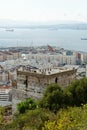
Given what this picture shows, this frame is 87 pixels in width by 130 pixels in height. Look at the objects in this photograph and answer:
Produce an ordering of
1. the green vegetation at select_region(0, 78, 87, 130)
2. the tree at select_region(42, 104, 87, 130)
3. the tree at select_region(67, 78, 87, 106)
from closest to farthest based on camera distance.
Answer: the tree at select_region(42, 104, 87, 130) → the green vegetation at select_region(0, 78, 87, 130) → the tree at select_region(67, 78, 87, 106)

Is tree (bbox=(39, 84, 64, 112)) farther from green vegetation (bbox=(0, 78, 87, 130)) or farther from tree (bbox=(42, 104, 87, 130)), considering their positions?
tree (bbox=(42, 104, 87, 130))

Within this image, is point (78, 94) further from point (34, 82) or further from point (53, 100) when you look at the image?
point (34, 82)

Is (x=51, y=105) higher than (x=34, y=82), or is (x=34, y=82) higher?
(x=34, y=82)

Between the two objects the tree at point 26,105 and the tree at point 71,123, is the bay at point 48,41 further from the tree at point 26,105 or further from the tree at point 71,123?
the tree at point 71,123

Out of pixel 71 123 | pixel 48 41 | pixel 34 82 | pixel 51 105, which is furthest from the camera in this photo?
pixel 48 41

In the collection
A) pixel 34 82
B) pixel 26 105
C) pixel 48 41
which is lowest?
pixel 48 41

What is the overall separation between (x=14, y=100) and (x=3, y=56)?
167 ft

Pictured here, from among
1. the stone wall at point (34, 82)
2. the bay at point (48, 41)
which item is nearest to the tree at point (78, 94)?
the stone wall at point (34, 82)

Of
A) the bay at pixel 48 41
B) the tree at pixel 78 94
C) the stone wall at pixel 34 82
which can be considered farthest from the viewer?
the bay at pixel 48 41

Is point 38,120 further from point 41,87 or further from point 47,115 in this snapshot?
point 41,87

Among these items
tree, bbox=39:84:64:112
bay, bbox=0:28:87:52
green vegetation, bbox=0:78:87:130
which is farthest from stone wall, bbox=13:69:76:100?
bay, bbox=0:28:87:52

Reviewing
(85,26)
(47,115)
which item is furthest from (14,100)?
(85,26)

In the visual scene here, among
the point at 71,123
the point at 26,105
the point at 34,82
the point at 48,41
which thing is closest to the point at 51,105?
the point at 26,105

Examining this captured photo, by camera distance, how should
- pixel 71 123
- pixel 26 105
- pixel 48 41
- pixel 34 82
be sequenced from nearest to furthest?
pixel 71 123 → pixel 26 105 → pixel 34 82 → pixel 48 41
